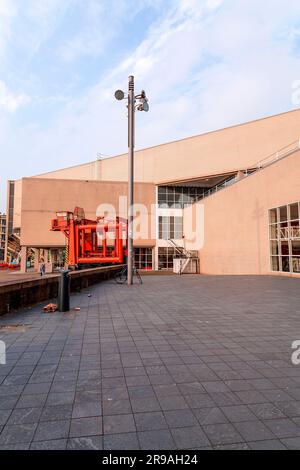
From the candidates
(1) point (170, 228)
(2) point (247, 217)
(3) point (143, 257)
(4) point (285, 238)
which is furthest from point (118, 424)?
(3) point (143, 257)

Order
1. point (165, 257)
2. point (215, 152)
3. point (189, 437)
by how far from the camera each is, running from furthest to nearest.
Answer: point (165, 257) → point (215, 152) → point (189, 437)

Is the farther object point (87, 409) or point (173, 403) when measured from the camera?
point (173, 403)

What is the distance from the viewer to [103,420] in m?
2.71

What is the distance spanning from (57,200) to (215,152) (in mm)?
22020

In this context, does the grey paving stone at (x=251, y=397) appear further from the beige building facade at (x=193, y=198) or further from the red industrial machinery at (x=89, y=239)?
the red industrial machinery at (x=89, y=239)

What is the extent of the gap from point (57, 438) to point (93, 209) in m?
39.0

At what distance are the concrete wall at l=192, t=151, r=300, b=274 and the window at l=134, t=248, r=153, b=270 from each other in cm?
1151

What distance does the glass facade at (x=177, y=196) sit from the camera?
135ft

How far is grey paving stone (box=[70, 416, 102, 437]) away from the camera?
8.25 feet

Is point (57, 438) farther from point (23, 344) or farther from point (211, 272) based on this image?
point (211, 272)

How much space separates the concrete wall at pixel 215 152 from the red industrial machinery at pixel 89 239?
17.2 meters

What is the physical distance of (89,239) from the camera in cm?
2467

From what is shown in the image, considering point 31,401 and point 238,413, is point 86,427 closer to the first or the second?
point 31,401

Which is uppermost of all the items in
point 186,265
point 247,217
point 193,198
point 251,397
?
point 193,198
